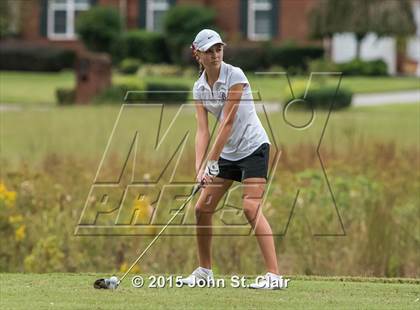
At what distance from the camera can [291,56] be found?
1875 inches

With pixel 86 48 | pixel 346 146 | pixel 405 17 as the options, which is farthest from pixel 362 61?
pixel 346 146

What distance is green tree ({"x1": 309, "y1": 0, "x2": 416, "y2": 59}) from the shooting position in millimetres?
47281

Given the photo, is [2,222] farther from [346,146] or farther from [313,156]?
[346,146]

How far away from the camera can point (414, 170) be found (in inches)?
596

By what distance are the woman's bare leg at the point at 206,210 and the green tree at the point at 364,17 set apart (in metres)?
38.7

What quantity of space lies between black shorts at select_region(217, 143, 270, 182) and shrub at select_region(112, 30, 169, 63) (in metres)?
40.8

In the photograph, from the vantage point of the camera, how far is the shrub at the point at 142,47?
49594 mm

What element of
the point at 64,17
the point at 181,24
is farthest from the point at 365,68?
the point at 64,17

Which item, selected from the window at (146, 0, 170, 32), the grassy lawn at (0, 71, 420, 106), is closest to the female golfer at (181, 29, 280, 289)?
the grassy lawn at (0, 71, 420, 106)

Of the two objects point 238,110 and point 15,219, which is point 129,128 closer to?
point 15,219

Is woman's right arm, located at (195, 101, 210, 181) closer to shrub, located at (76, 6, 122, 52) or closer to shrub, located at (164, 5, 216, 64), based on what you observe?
shrub, located at (164, 5, 216, 64)

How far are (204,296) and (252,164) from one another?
92 centimetres

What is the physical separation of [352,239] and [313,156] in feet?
13.1

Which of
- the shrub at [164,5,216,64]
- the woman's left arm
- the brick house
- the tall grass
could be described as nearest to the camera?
the woman's left arm
